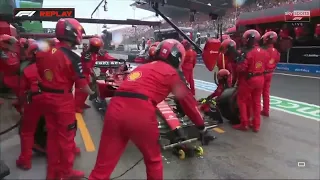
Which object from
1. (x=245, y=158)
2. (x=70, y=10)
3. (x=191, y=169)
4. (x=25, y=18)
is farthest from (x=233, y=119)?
(x=25, y=18)

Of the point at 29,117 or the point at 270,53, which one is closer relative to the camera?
the point at 29,117

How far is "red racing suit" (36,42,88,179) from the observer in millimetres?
3693

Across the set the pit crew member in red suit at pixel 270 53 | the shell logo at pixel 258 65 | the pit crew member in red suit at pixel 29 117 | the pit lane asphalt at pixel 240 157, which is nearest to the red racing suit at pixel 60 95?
the pit crew member in red suit at pixel 29 117

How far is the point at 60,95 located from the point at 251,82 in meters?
3.80

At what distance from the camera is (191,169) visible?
4.56 meters

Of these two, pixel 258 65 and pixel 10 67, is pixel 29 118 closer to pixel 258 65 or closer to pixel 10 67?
pixel 10 67

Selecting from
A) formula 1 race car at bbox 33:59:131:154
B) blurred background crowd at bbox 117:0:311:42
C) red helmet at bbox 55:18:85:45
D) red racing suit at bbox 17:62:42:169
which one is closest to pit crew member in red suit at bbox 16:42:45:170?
red racing suit at bbox 17:62:42:169

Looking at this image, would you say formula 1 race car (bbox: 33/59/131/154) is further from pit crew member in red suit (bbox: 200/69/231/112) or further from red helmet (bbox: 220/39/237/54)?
red helmet (bbox: 220/39/237/54)

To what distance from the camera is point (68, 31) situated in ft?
12.4

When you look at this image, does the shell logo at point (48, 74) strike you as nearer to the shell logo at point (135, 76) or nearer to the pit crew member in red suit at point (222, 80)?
the shell logo at point (135, 76)

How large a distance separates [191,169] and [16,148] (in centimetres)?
315

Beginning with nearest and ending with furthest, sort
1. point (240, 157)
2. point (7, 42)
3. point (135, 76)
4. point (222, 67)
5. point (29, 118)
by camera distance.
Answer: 1. point (135, 76)
2. point (29, 118)
3. point (240, 157)
4. point (7, 42)
5. point (222, 67)

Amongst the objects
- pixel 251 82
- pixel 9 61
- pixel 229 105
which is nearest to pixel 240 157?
pixel 251 82

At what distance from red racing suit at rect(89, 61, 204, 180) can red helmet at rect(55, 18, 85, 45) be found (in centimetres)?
111
